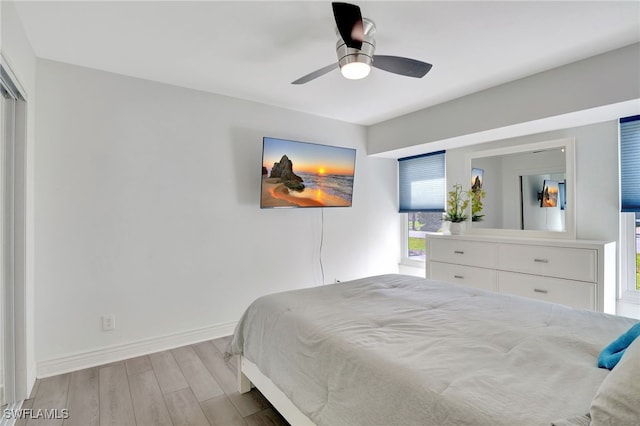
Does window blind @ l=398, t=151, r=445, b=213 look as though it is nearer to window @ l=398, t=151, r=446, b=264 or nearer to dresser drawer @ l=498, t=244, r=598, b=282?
window @ l=398, t=151, r=446, b=264

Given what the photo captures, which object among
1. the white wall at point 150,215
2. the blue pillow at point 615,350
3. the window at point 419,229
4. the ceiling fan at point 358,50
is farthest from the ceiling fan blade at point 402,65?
the window at point 419,229

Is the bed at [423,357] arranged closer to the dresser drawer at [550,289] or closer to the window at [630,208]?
the dresser drawer at [550,289]

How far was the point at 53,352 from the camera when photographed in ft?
7.93

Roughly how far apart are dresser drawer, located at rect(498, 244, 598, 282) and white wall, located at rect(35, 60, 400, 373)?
2.02 m

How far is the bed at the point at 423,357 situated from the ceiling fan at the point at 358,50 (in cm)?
137

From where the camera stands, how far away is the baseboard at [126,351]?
7.87 feet

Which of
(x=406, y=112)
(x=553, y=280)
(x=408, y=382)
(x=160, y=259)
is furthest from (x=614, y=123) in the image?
(x=160, y=259)

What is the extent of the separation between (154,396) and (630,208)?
12.8 ft

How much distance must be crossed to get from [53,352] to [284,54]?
2812 millimetres

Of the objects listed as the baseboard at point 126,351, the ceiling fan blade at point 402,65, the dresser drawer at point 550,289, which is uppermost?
the ceiling fan blade at point 402,65

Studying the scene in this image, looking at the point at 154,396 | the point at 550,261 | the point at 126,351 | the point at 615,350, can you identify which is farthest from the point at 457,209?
the point at 126,351

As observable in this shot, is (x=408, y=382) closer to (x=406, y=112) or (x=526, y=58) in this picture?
(x=526, y=58)

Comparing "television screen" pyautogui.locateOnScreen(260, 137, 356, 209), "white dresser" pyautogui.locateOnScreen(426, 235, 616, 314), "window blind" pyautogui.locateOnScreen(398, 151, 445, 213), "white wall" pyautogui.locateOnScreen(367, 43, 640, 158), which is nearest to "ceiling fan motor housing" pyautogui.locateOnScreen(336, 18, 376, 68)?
"television screen" pyautogui.locateOnScreen(260, 137, 356, 209)

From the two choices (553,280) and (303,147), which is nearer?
(553,280)
